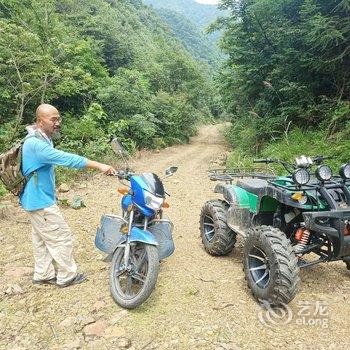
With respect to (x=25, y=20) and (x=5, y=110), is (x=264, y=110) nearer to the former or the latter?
(x=5, y=110)

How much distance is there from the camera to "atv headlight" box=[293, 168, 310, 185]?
3.30 meters

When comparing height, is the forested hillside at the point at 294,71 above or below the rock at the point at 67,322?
above

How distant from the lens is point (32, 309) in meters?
3.48

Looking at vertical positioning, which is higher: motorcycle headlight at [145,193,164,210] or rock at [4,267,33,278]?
motorcycle headlight at [145,193,164,210]

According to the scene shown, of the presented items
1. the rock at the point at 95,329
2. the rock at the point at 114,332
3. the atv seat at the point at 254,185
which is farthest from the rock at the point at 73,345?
the atv seat at the point at 254,185

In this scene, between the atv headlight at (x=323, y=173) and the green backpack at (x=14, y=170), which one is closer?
the atv headlight at (x=323, y=173)

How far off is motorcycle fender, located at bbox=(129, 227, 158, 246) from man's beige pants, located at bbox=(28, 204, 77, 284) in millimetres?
782

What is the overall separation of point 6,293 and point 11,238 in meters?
1.79

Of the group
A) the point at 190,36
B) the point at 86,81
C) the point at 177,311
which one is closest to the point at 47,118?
the point at 177,311

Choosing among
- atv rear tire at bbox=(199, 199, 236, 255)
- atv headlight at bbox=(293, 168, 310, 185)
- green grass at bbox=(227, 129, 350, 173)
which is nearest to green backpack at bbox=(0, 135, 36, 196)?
atv rear tire at bbox=(199, 199, 236, 255)

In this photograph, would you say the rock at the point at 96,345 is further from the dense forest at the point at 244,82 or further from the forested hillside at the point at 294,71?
the dense forest at the point at 244,82

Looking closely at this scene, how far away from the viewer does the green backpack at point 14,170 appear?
3504 millimetres

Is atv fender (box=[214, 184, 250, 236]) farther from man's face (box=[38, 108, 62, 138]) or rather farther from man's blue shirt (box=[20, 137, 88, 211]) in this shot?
man's face (box=[38, 108, 62, 138])

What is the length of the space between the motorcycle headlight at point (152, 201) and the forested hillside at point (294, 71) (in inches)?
231
